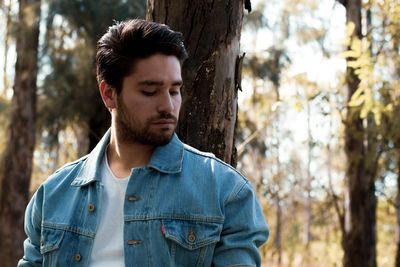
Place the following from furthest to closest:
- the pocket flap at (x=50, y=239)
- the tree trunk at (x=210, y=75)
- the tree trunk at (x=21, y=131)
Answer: the tree trunk at (x=21, y=131) → the tree trunk at (x=210, y=75) → the pocket flap at (x=50, y=239)

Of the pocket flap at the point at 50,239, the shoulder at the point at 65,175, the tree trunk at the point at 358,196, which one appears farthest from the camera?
the tree trunk at the point at 358,196

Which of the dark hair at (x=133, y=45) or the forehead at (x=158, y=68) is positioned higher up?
the dark hair at (x=133, y=45)

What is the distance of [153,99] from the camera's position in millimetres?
2521

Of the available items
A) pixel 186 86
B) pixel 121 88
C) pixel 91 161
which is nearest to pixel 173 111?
pixel 121 88

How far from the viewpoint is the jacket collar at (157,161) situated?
8.43 ft

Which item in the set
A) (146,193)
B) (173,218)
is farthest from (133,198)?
(173,218)

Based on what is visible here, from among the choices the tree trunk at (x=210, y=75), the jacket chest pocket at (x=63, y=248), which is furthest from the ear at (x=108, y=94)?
the tree trunk at (x=210, y=75)

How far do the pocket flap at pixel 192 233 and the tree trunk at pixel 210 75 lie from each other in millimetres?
873

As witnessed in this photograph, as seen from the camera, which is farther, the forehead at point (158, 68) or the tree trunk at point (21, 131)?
the tree trunk at point (21, 131)

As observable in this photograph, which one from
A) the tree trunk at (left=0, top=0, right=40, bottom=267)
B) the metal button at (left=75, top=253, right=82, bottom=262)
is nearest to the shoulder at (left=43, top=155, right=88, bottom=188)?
the metal button at (left=75, top=253, right=82, bottom=262)

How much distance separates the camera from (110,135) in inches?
112

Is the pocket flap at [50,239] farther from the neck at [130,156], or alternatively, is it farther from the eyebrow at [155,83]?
the eyebrow at [155,83]

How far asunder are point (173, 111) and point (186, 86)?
89 cm

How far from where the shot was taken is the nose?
2500 mm
